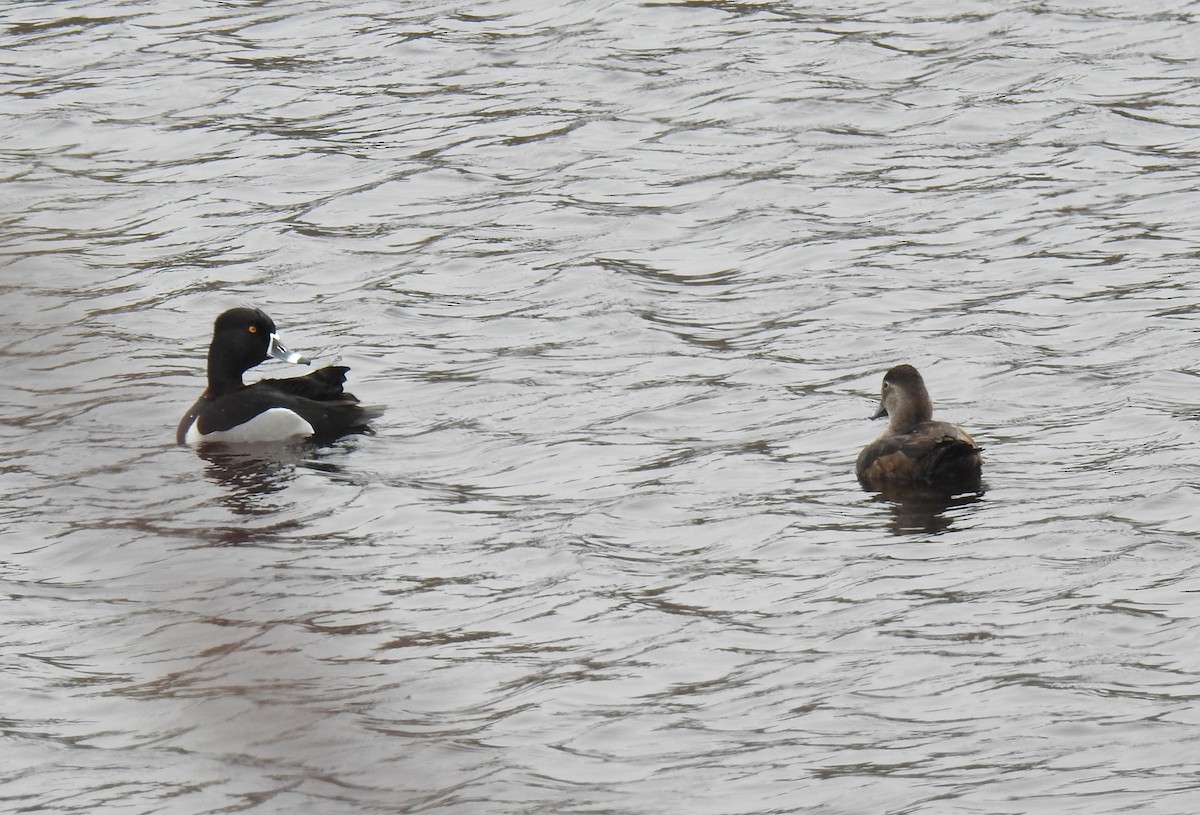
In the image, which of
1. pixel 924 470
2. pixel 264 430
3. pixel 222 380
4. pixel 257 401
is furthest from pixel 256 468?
pixel 924 470

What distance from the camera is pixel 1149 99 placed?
56.1 ft

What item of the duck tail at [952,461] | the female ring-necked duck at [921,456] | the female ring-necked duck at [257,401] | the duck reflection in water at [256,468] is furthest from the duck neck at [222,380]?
the duck tail at [952,461]

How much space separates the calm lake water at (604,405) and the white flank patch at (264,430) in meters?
0.23

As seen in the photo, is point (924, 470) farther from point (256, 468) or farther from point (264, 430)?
point (264, 430)

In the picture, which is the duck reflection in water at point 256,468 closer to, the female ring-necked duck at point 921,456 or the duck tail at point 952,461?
the female ring-necked duck at point 921,456

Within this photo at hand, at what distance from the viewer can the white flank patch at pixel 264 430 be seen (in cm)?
1162

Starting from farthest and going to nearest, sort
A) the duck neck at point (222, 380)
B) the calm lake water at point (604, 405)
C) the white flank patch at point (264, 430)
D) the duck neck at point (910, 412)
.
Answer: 1. the duck neck at point (222, 380)
2. the white flank patch at point (264, 430)
3. the duck neck at point (910, 412)
4. the calm lake water at point (604, 405)

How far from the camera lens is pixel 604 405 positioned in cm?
1183

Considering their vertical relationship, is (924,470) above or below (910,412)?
below

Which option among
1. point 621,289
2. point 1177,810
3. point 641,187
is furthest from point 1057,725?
point 641,187

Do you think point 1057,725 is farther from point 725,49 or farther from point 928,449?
point 725,49

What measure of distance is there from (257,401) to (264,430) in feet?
0.61

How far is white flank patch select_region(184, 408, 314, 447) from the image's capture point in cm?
1162

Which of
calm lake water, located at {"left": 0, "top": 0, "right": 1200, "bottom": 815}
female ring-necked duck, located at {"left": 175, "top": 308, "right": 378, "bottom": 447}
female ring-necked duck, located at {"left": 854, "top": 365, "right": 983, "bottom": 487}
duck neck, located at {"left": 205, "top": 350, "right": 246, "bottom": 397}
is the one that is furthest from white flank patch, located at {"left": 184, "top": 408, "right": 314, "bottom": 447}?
female ring-necked duck, located at {"left": 854, "top": 365, "right": 983, "bottom": 487}
